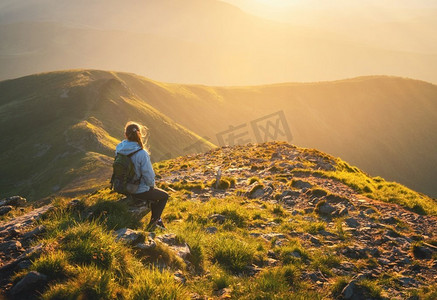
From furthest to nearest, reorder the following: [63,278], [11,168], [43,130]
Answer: [43,130], [11,168], [63,278]

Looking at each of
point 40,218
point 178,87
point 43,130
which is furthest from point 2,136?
point 178,87

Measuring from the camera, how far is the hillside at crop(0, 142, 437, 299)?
521 centimetres

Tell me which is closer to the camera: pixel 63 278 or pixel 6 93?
pixel 63 278

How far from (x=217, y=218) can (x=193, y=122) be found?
→ 5327 inches

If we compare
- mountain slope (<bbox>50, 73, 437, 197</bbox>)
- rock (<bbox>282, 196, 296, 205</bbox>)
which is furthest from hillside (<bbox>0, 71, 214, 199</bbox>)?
mountain slope (<bbox>50, 73, 437, 197</bbox>)

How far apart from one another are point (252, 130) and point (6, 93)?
372 feet

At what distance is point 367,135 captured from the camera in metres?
154

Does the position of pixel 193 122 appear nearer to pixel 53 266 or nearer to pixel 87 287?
pixel 53 266

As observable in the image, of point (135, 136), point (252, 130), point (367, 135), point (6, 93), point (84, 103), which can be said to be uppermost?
point (6, 93)

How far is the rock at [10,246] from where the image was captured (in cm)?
656

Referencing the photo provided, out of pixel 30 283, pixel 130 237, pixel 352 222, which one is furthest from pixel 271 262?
pixel 30 283

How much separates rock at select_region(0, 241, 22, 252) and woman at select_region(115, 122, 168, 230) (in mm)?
3161

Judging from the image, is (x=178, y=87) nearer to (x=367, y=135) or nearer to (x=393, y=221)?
(x=367, y=135)

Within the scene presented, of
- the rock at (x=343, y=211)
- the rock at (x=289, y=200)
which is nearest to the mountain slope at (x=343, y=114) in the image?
the rock at (x=289, y=200)
